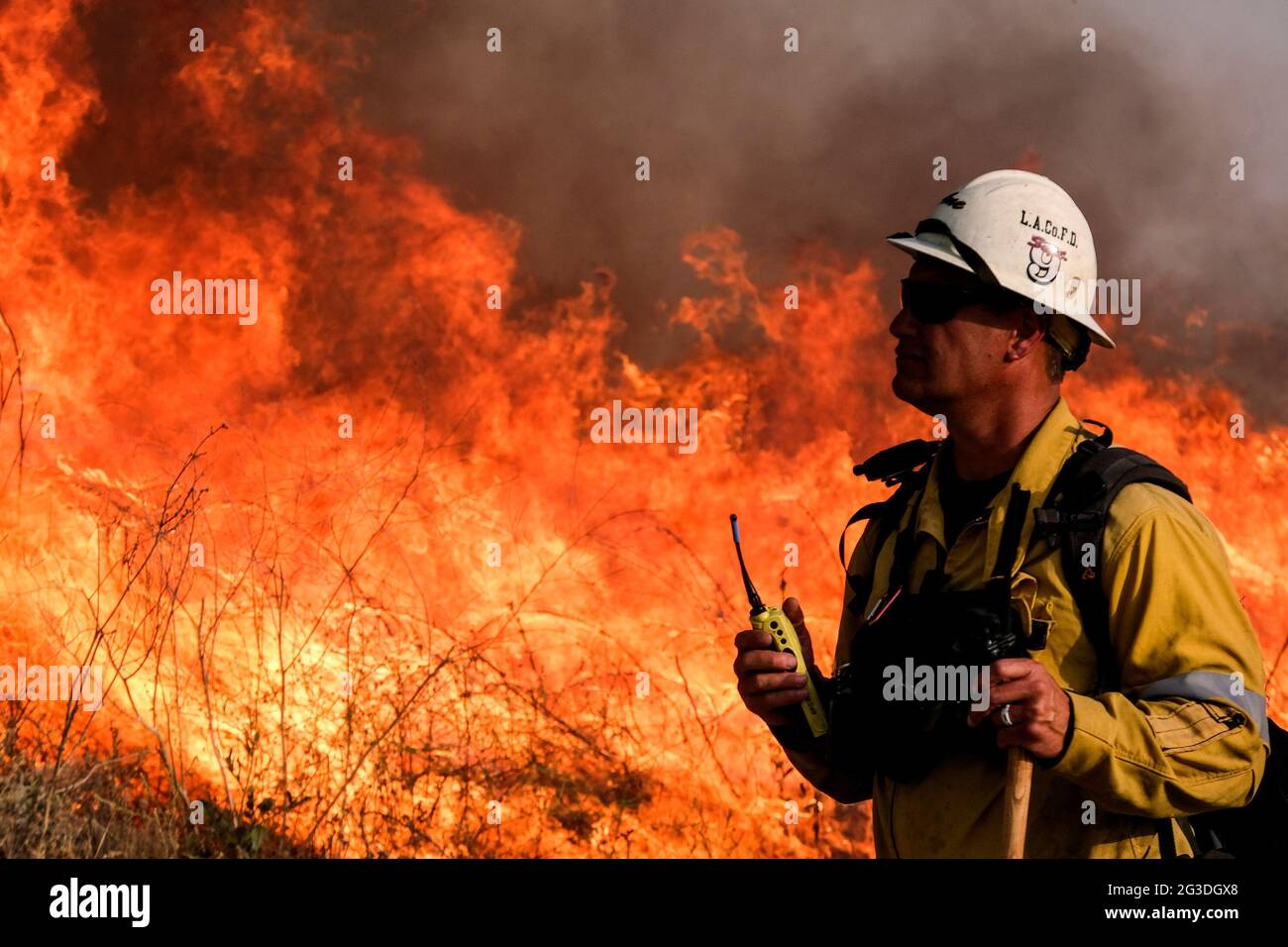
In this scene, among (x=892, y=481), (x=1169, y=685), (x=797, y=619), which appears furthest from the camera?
(x=892, y=481)

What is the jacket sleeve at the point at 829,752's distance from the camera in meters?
3.05

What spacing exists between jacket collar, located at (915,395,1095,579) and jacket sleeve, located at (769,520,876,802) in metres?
0.31

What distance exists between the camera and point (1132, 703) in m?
2.56

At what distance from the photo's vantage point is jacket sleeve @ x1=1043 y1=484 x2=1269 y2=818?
2.46 metres

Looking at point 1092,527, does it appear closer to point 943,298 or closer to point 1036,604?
point 1036,604

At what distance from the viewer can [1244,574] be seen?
7902 millimetres

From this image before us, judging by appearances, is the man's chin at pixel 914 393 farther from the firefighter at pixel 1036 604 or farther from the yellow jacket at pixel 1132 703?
the yellow jacket at pixel 1132 703

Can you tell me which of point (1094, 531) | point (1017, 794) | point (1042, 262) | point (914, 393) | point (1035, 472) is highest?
point (1042, 262)

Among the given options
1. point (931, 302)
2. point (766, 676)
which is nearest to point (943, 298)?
point (931, 302)

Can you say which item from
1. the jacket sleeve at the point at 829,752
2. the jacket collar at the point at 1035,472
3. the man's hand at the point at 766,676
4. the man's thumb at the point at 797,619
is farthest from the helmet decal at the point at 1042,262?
the man's hand at the point at 766,676

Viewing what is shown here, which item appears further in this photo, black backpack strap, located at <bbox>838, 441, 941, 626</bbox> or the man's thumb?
black backpack strap, located at <bbox>838, 441, 941, 626</bbox>

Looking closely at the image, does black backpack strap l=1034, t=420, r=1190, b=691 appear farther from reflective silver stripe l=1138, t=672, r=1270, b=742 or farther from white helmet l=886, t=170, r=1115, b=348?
white helmet l=886, t=170, r=1115, b=348

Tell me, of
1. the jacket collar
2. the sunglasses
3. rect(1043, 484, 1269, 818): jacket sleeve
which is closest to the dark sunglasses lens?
the sunglasses

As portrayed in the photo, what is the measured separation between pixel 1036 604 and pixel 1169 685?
306mm
